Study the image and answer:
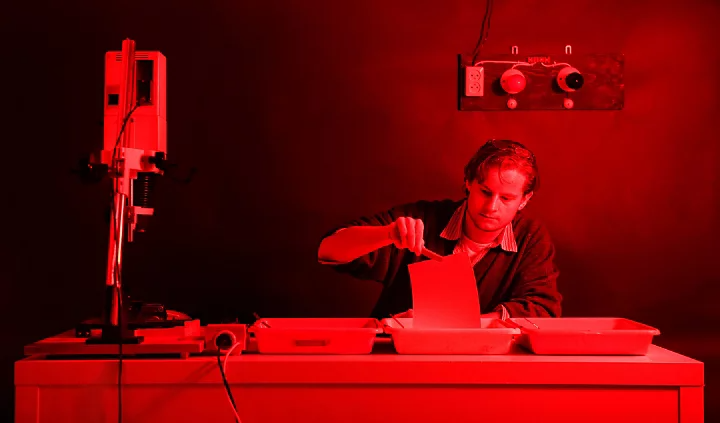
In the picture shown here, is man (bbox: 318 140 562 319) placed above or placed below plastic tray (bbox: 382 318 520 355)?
above

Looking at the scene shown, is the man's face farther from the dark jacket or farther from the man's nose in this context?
the dark jacket

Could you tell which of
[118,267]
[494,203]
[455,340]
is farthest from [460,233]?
[118,267]

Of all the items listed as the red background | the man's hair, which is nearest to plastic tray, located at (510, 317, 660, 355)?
the man's hair

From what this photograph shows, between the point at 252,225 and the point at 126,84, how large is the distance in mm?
1253

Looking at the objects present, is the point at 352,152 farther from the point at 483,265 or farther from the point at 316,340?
the point at 316,340

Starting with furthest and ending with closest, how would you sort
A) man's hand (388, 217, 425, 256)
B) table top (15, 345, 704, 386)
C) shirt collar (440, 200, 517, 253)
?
1. shirt collar (440, 200, 517, 253)
2. man's hand (388, 217, 425, 256)
3. table top (15, 345, 704, 386)

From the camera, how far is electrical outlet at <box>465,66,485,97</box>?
2729 millimetres

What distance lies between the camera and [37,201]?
274cm

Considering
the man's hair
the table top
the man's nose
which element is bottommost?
the table top

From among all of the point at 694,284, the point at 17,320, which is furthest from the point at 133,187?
the point at 694,284

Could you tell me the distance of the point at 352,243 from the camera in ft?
5.94

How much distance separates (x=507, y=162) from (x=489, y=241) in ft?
0.97

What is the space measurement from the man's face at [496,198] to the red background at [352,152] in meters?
0.64

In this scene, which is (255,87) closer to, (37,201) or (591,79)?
(37,201)
